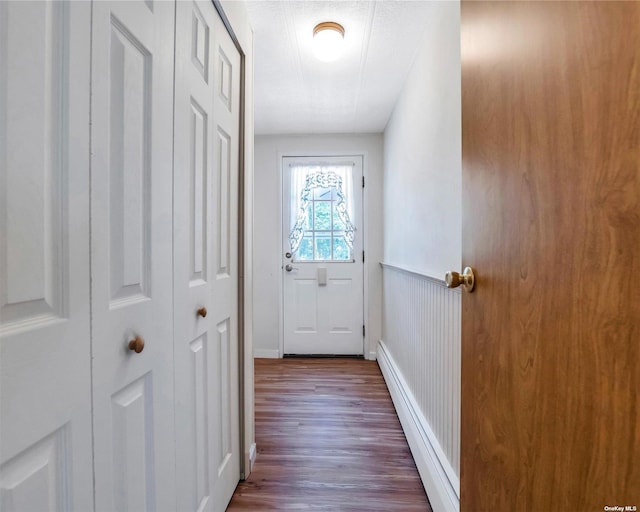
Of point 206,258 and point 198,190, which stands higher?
point 198,190

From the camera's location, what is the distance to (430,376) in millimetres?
1611

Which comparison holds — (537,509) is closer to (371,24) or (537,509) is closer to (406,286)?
(406,286)

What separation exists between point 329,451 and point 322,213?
7.14 feet

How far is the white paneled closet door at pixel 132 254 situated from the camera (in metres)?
0.65

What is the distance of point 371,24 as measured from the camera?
169 centimetres

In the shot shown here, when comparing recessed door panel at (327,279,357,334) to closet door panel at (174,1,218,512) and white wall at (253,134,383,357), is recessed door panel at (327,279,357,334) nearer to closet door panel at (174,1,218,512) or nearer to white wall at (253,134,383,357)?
white wall at (253,134,383,357)

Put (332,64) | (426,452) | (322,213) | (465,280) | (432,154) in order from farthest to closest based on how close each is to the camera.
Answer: (322,213), (332,64), (432,154), (426,452), (465,280)

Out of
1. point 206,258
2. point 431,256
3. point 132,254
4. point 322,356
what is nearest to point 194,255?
point 206,258

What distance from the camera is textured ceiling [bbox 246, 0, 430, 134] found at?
63.0 inches

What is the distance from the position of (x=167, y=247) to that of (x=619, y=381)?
0.95 meters

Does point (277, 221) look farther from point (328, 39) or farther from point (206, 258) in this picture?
point (206, 258)

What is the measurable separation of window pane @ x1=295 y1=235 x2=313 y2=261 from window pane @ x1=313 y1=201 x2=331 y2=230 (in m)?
0.17

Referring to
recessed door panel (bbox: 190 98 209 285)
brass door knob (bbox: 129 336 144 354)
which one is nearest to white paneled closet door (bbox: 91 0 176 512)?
brass door knob (bbox: 129 336 144 354)

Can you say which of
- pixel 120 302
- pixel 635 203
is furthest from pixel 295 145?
pixel 635 203
